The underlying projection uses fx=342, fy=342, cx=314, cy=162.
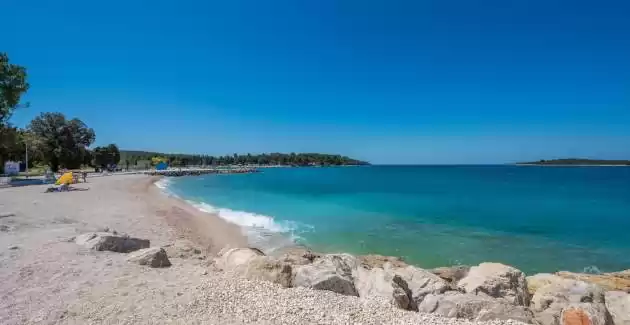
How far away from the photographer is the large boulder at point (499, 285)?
19.9 feet

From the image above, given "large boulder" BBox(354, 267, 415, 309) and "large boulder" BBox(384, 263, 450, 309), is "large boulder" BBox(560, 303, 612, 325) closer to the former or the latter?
"large boulder" BBox(384, 263, 450, 309)

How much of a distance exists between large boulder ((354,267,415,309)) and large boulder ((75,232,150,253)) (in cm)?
539

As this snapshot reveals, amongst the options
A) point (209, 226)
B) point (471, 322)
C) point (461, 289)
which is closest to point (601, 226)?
point (461, 289)

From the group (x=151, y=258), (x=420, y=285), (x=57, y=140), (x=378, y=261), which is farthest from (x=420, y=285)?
(x=57, y=140)

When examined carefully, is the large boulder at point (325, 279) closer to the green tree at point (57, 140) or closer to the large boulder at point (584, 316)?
the large boulder at point (584, 316)

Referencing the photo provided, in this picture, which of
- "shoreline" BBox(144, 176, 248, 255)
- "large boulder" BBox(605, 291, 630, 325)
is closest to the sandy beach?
"large boulder" BBox(605, 291, 630, 325)

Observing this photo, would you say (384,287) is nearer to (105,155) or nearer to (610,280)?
(610,280)

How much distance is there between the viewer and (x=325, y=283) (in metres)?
5.62

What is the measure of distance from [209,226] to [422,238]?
33.2ft

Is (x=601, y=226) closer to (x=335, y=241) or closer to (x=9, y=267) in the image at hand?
(x=335, y=241)

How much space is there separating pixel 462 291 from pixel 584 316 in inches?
65.0

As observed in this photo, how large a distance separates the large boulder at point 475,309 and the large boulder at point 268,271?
2.30 metres

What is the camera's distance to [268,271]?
5988 mm

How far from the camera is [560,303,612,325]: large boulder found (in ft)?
15.7
